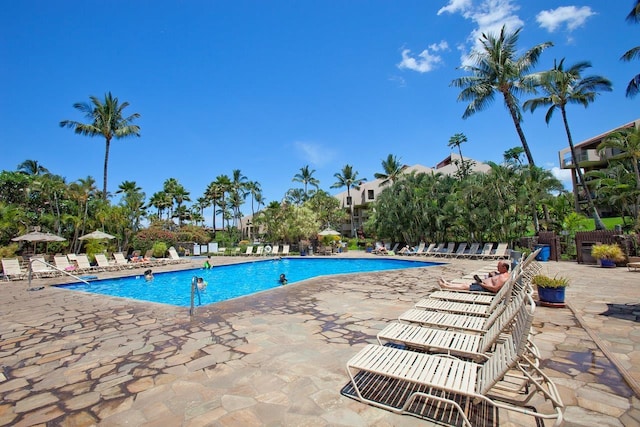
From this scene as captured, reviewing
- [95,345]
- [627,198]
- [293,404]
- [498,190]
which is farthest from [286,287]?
[627,198]

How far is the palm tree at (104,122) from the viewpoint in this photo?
82.2ft

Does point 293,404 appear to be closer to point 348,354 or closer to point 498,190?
point 348,354

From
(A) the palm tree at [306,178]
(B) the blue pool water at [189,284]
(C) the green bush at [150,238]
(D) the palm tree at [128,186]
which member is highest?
(A) the palm tree at [306,178]

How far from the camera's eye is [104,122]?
25.4 meters

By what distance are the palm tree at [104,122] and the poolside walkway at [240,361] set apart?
925 inches

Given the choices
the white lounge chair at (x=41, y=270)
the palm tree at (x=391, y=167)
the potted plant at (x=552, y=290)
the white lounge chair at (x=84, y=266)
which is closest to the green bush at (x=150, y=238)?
the white lounge chair at (x=84, y=266)

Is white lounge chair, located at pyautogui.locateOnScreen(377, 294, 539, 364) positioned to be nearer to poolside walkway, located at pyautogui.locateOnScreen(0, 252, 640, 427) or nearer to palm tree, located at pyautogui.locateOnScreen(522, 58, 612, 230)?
poolside walkway, located at pyautogui.locateOnScreen(0, 252, 640, 427)

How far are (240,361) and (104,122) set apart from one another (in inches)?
1170

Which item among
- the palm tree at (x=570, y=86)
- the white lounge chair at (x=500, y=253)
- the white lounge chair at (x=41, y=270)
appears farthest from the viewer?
the palm tree at (x=570, y=86)

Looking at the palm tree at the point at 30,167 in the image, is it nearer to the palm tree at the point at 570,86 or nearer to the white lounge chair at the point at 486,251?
the white lounge chair at the point at 486,251

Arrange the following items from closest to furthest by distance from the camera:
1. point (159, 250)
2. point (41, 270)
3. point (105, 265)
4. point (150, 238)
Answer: point (41, 270) → point (105, 265) → point (159, 250) → point (150, 238)

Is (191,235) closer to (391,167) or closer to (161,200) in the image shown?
(161,200)

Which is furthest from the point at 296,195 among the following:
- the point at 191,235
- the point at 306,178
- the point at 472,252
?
the point at 472,252

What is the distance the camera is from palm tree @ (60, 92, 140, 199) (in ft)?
82.2
